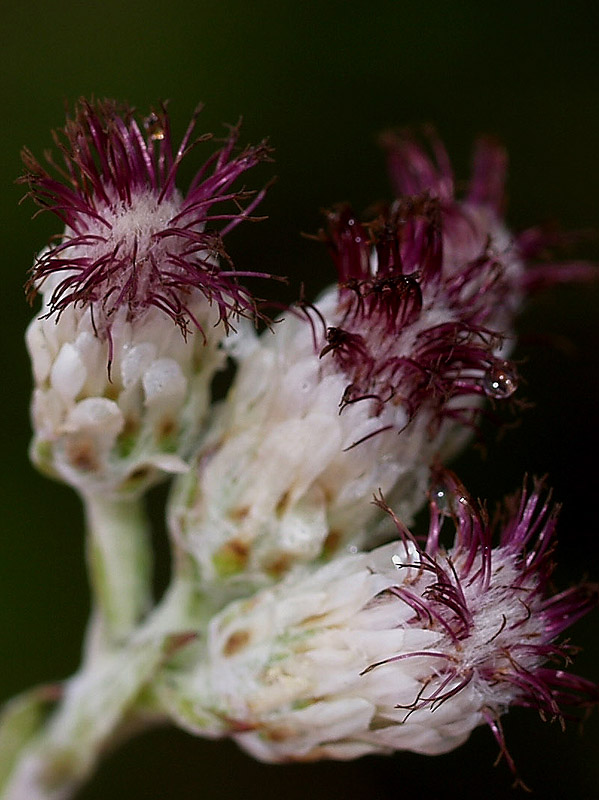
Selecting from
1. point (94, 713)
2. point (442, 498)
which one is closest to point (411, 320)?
point (442, 498)

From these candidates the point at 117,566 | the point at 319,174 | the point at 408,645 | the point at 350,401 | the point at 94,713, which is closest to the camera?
the point at 408,645

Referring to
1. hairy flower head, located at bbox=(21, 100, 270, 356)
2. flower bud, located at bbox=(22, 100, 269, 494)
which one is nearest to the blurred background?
flower bud, located at bbox=(22, 100, 269, 494)

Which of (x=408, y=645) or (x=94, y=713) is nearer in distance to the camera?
(x=408, y=645)

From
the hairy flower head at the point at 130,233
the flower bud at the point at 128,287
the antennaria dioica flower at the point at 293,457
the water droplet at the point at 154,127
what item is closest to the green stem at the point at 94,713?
the antennaria dioica flower at the point at 293,457

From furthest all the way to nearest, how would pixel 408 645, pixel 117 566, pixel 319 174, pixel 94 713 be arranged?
pixel 319 174 → pixel 117 566 → pixel 94 713 → pixel 408 645

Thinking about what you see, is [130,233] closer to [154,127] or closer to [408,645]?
[154,127]
